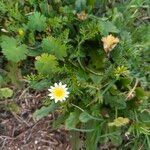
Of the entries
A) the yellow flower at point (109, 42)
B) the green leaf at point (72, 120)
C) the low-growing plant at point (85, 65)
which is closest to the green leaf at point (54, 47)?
the low-growing plant at point (85, 65)

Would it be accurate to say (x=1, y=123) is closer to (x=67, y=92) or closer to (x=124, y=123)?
(x=67, y=92)

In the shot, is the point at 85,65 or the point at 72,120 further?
the point at 85,65

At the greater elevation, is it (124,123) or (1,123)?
(124,123)

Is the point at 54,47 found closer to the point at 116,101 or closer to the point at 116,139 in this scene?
the point at 116,101

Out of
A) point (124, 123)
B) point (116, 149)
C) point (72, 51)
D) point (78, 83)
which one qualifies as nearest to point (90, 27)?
point (72, 51)

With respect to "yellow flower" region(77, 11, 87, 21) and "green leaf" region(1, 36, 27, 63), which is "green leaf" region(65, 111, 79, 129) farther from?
"yellow flower" region(77, 11, 87, 21)

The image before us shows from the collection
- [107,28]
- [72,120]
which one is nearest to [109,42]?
[107,28]

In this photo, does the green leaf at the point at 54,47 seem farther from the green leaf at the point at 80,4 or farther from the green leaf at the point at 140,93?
the green leaf at the point at 140,93
